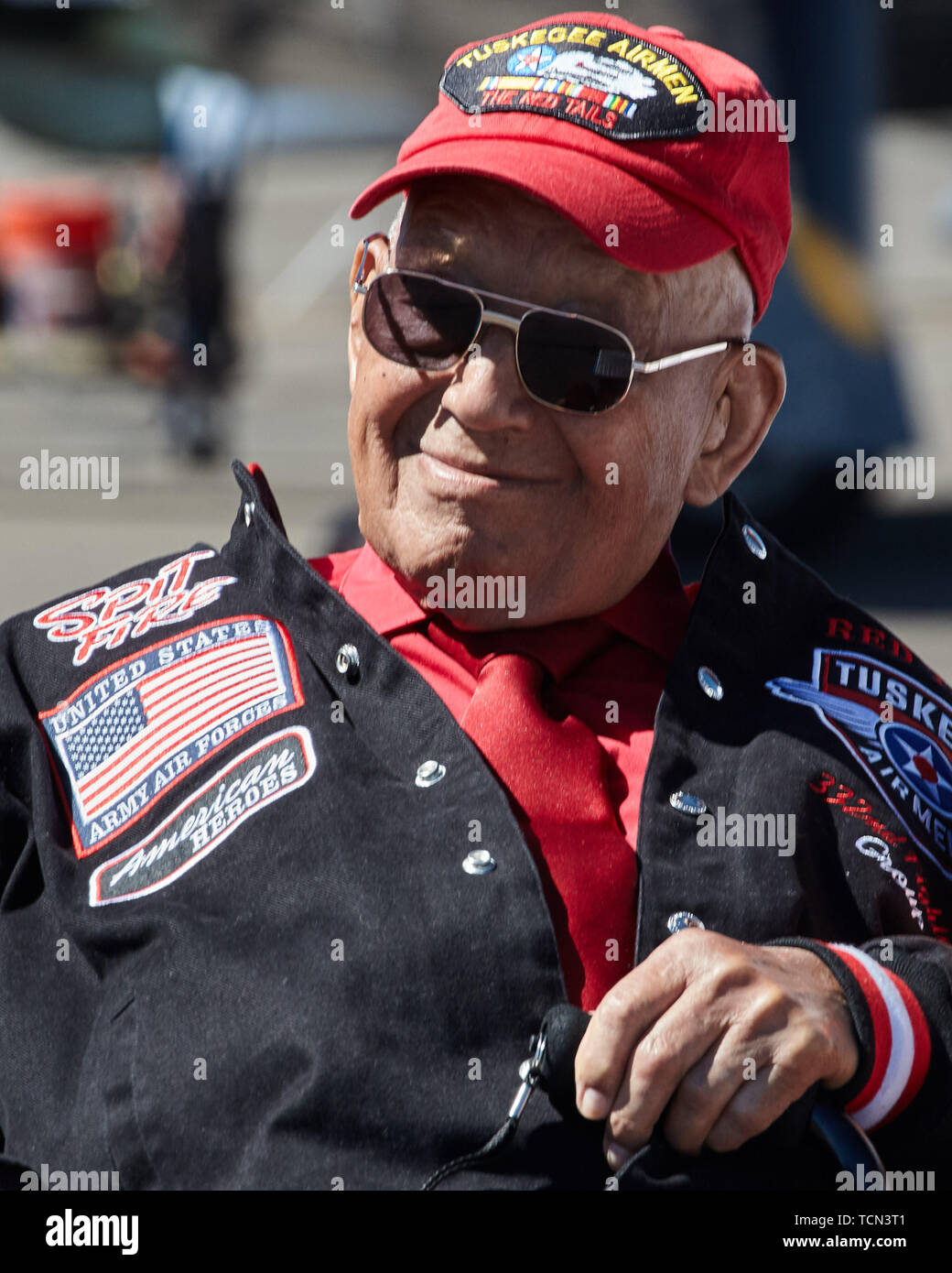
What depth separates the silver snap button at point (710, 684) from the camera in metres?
1.90

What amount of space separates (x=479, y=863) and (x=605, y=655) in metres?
0.39

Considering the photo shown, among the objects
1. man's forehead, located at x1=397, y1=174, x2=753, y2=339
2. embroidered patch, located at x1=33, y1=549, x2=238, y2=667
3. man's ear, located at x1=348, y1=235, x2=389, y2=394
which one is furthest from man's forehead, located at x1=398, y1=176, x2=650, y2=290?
embroidered patch, located at x1=33, y1=549, x2=238, y2=667

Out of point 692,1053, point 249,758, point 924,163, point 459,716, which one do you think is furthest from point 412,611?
point 924,163

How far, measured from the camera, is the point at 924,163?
2800cm

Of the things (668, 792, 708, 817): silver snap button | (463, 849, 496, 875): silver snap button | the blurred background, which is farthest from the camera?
the blurred background

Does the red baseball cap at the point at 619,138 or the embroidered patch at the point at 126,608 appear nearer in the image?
the red baseball cap at the point at 619,138

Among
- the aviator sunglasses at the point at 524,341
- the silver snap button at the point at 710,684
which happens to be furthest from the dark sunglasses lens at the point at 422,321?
the silver snap button at the point at 710,684

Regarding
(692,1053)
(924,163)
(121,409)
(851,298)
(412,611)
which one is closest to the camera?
(692,1053)

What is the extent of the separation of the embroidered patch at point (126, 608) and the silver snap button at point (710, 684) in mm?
527

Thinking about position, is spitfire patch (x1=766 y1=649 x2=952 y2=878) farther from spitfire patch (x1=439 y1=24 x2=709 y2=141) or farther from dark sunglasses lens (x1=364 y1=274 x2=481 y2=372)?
spitfire patch (x1=439 y1=24 x2=709 y2=141)

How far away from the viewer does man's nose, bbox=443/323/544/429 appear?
1.82 m

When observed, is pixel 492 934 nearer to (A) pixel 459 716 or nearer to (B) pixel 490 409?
(A) pixel 459 716

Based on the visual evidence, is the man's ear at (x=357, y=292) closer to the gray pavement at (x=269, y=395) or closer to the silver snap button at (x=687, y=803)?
the gray pavement at (x=269, y=395)
